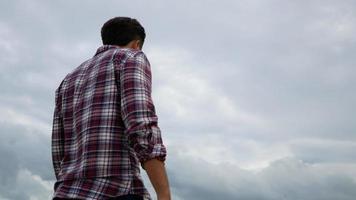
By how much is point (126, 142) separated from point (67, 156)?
72cm

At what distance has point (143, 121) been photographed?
16.9 feet

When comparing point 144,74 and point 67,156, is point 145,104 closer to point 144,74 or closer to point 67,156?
point 144,74

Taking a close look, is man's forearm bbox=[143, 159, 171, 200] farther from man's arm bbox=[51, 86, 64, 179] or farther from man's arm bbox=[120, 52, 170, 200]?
man's arm bbox=[51, 86, 64, 179]

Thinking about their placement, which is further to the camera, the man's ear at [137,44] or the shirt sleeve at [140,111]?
the man's ear at [137,44]

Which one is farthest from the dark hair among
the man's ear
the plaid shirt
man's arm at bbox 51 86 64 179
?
man's arm at bbox 51 86 64 179

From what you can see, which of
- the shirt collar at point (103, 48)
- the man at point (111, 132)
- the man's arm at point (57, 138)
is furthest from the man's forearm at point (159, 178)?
the shirt collar at point (103, 48)

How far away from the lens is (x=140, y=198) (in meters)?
5.22

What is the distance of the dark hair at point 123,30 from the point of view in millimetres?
6074

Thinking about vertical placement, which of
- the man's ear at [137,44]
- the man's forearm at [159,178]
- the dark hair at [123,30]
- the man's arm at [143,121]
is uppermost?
the dark hair at [123,30]

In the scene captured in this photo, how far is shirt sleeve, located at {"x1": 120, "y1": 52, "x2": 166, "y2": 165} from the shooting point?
5047 mm

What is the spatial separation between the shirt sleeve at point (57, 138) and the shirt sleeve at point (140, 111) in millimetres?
1067

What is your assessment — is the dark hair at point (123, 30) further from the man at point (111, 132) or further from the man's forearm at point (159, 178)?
the man's forearm at point (159, 178)

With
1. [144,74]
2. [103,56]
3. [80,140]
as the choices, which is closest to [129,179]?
[80,140]

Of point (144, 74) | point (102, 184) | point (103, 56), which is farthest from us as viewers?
point (103, 56)
